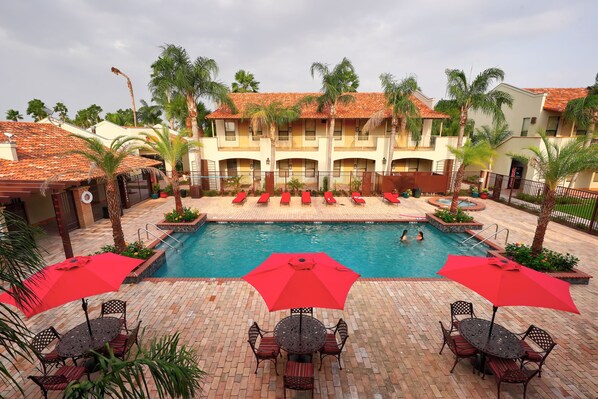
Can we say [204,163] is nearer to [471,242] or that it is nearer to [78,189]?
[78,189]

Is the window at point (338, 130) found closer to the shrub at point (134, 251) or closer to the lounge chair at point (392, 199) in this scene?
the lounge chair at point (392, 199)

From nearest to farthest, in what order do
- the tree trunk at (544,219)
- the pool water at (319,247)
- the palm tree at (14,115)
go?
1. the tree trunk at (544,219)
2. the pool water at (319,247)
3. the palm tree at (14,115)

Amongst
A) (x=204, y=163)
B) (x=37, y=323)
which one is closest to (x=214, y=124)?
(x=204, y=163)

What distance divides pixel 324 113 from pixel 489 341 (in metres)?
23.1

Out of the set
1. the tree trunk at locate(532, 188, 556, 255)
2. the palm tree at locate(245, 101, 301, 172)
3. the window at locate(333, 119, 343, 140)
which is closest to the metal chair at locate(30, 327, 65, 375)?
the tree trunk at locate(532, 188, 556, 255)

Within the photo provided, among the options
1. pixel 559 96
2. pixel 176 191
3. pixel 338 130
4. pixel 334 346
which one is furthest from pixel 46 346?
pixel 559 96

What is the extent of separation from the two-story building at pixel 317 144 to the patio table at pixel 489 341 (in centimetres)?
2005

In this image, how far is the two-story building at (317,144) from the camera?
82.7 feet

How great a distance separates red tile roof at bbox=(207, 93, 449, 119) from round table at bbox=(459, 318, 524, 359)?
21.0 metres

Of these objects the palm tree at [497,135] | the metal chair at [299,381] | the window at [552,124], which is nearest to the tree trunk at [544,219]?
the metal chair at [299,381]

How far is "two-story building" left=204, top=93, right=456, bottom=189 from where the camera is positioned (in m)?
25.2

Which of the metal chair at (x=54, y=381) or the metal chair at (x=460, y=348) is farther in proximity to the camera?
the metal chair at (x=460, y=348)

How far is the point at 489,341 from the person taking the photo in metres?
6.00

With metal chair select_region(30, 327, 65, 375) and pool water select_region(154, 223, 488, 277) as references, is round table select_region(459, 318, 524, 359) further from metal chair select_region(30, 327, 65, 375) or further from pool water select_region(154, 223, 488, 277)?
metal chair select_region(30, 327, 65, 375)
